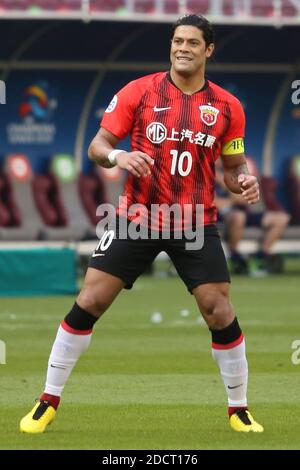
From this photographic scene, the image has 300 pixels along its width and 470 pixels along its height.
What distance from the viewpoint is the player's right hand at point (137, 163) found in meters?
9.10

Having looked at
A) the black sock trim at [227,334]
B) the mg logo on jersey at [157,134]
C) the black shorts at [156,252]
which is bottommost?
the black sock trim at [227,334]

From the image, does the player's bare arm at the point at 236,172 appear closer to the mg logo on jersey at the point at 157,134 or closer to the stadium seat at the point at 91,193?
the mg logo on jersey at the point at 157,134

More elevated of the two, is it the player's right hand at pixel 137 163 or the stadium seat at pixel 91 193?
the player's right hand at pixel 137 163

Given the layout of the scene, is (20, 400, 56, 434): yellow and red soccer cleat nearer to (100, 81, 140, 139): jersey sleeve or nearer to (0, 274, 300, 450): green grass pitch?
(0, 274, 300, 450): green grass pitch

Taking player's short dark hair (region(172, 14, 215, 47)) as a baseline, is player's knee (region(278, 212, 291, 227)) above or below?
below

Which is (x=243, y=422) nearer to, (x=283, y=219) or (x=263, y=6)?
(x=263, y=6)

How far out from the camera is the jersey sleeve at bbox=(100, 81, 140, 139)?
379 inches

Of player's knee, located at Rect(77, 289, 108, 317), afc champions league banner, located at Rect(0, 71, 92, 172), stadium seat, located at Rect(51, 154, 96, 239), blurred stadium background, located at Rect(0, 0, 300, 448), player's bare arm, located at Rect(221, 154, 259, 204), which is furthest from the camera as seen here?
afc champions league banner, located at Rect(0, 71, 92, 172)

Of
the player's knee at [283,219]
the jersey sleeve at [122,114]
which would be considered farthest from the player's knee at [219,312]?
the player's knee at [283,219]

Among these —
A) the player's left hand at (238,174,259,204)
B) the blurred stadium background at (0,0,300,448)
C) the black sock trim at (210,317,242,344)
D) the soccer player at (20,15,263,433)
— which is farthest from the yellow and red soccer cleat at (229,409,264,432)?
the blurred stadium background at (0,0,300,448)

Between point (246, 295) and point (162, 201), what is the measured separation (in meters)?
12.1

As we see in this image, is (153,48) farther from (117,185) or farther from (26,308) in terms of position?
(26,308)

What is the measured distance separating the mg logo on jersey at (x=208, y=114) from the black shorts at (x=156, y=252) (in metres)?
0.64

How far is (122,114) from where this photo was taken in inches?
379
